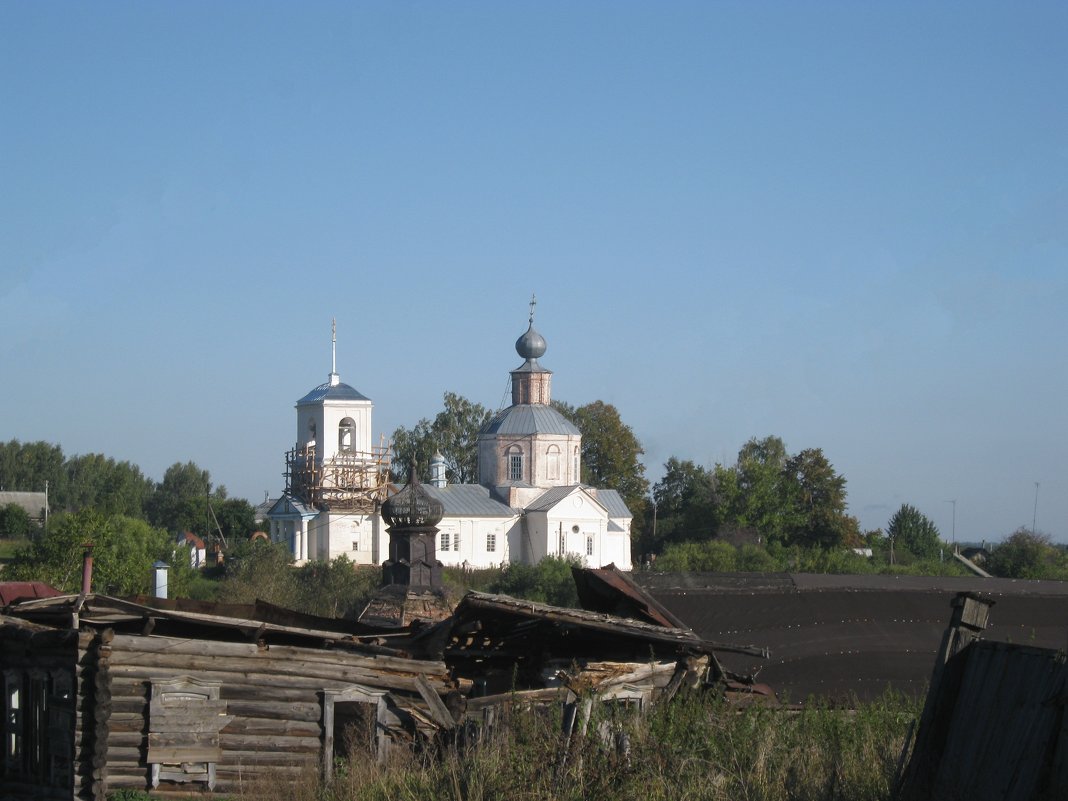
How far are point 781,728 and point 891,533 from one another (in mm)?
84536

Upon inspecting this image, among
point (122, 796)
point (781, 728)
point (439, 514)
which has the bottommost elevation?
point (122, 796)

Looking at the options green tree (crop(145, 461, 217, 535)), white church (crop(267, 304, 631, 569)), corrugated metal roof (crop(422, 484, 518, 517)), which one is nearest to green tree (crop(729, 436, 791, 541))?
white church (crop(267, 304, 631, 569))

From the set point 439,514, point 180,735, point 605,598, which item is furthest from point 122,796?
point 439,514

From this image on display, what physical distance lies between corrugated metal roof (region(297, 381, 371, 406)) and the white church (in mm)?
49

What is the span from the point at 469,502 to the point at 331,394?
8477mm

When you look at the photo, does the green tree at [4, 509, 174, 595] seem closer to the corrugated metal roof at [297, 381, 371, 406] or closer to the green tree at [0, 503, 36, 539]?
the corrugated metal roof at [297, 381, 371, 406]

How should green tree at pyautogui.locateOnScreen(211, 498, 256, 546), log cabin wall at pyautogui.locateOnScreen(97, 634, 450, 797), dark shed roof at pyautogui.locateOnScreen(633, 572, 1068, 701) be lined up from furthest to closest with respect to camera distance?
1. green tree at pyautogui.locateOnScreen(211, 498, 256, 546)
2. dark shed roof at pyautogui.locateOnScreen(633, 572, 1068, 701)
3. log cabin wall at pyautogui.locateOnScreen(97, 634, 450, 797)

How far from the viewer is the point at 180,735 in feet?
42.5

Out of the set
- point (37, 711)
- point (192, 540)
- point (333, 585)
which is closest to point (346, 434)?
point (192, 540)

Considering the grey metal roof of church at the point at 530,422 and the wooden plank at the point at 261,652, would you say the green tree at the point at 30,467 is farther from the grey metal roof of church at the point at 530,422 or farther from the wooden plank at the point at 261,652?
the wooden plank at the point at 261,652

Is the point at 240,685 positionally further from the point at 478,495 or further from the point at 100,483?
the point at 100,483

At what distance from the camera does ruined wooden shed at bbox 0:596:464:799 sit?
41.2ft

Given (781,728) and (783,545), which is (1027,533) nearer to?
(783,545)

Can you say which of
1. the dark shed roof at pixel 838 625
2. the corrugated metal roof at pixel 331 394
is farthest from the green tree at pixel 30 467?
the dark shed roof at pixel 838 625
